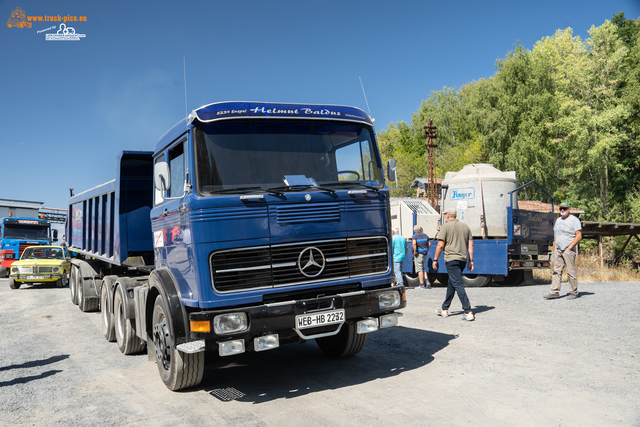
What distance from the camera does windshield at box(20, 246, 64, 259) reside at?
19.0m

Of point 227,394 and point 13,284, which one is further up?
point 13,284

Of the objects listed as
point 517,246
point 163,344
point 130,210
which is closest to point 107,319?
point 130,210

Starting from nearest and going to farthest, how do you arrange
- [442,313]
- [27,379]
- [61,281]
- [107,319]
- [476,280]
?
[27,379]
[107,319]
[442,313]
[476,280]
[61,281]

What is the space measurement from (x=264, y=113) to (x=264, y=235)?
4.19 feet

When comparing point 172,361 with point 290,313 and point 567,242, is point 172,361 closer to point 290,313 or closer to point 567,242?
point 290,313

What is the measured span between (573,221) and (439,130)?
46.7 m

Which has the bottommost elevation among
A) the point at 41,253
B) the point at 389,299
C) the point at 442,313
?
the point at 442,313

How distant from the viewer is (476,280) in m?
13.5

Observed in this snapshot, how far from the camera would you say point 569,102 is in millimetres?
33938

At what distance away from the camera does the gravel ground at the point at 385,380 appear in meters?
4.11

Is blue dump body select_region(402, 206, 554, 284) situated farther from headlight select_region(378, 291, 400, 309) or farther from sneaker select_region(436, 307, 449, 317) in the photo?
headlight select_region(378, 291, 400, 309)

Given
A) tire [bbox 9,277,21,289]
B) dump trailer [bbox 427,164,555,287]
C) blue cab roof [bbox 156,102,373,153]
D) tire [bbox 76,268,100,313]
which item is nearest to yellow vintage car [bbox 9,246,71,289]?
tire [bbox 9,277,21,289]

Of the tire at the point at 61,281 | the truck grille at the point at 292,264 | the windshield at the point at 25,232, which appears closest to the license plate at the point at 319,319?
the truck grille at the point at 292,264

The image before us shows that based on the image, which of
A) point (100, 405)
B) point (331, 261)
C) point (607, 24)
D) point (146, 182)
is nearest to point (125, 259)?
point (146, 182)
